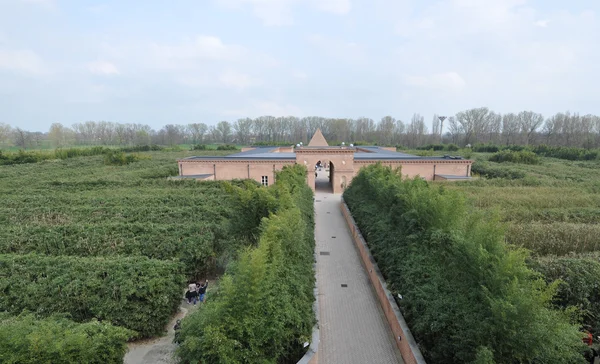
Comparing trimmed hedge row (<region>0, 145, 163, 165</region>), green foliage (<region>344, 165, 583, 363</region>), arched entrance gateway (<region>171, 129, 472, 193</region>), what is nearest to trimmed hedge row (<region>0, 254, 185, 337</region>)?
green foliage (<region>344, 165, 583, 363</region>)

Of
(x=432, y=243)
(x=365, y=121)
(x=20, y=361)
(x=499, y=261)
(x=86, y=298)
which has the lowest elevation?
(x=86, y=298)

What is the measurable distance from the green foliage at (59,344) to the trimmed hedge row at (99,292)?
5.92ft

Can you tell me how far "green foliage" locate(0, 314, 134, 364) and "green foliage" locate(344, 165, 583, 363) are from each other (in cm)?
674

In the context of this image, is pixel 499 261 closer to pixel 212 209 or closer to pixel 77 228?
pixel 212 209

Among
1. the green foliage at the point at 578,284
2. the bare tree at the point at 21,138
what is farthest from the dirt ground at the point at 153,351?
the bare tree at the point at 21,138

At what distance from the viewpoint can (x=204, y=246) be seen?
37.8 feet

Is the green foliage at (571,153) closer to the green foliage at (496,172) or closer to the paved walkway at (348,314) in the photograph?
the green foliage at (496,172)

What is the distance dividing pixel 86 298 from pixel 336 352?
23.1 ft

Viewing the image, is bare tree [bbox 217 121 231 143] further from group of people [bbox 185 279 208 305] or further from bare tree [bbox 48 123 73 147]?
group of people [bbox 185 279 208 305]

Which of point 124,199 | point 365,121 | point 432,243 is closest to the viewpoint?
point 432,243

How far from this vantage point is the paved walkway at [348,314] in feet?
25.7

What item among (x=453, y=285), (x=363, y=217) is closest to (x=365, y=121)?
(x=363, y=217)

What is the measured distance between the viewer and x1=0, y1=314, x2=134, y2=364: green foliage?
5.34m

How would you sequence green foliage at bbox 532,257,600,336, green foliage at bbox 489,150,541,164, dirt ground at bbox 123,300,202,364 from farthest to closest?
green foliage at bbox 489,150,541,164, green foliage at bbox 532,257,600,336, dirt ground at bbox 123,300,202,364
